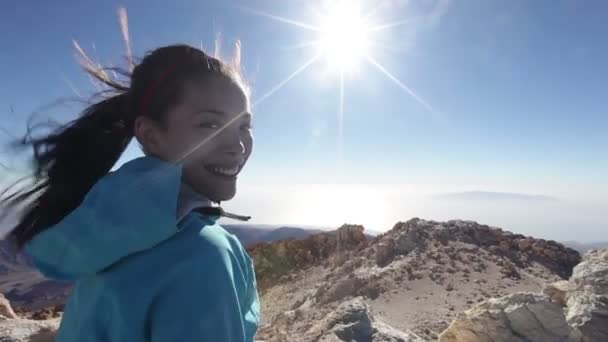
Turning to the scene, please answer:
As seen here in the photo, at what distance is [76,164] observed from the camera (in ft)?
6.35

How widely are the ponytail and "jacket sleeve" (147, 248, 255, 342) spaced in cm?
108

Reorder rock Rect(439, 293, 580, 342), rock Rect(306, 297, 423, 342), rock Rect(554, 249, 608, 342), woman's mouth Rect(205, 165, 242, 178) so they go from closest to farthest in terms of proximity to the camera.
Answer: woman's mouth Rect(205, 165, 242, 178), rock Rect(306, 297, 423, 342), rock Rect(439, 293, 580, 342), rock Rect(554, 249, 608, 342)

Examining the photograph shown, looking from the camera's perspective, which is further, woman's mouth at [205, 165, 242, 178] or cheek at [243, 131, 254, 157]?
cheek at [243, 131, 254, 157]

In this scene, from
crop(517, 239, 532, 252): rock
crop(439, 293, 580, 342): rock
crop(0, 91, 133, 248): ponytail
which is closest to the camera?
crop(0, 91, 133, 248): ponytail

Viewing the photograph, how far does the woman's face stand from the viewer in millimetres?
1412

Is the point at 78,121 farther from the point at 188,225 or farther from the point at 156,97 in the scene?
the point at 188,225

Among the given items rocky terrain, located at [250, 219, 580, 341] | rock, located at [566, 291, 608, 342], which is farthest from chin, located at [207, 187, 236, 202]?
rocky terrain, located at [250, 219, 580, 341]

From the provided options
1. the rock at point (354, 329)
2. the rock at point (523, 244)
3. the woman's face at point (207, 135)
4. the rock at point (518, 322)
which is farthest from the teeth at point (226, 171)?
the rock at point (523, 244)

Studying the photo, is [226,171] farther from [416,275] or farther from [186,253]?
[416,275]

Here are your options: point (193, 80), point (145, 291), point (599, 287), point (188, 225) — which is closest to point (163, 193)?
Answer: point (188, 225)

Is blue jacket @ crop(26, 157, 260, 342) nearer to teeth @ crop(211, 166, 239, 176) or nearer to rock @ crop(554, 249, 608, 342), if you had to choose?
teeth @ crop(211, 166, 239, 176)

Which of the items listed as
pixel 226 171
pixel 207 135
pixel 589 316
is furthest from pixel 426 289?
pixel 207 135

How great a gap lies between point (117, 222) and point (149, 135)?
0.47 meters

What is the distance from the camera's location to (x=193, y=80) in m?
1.48
